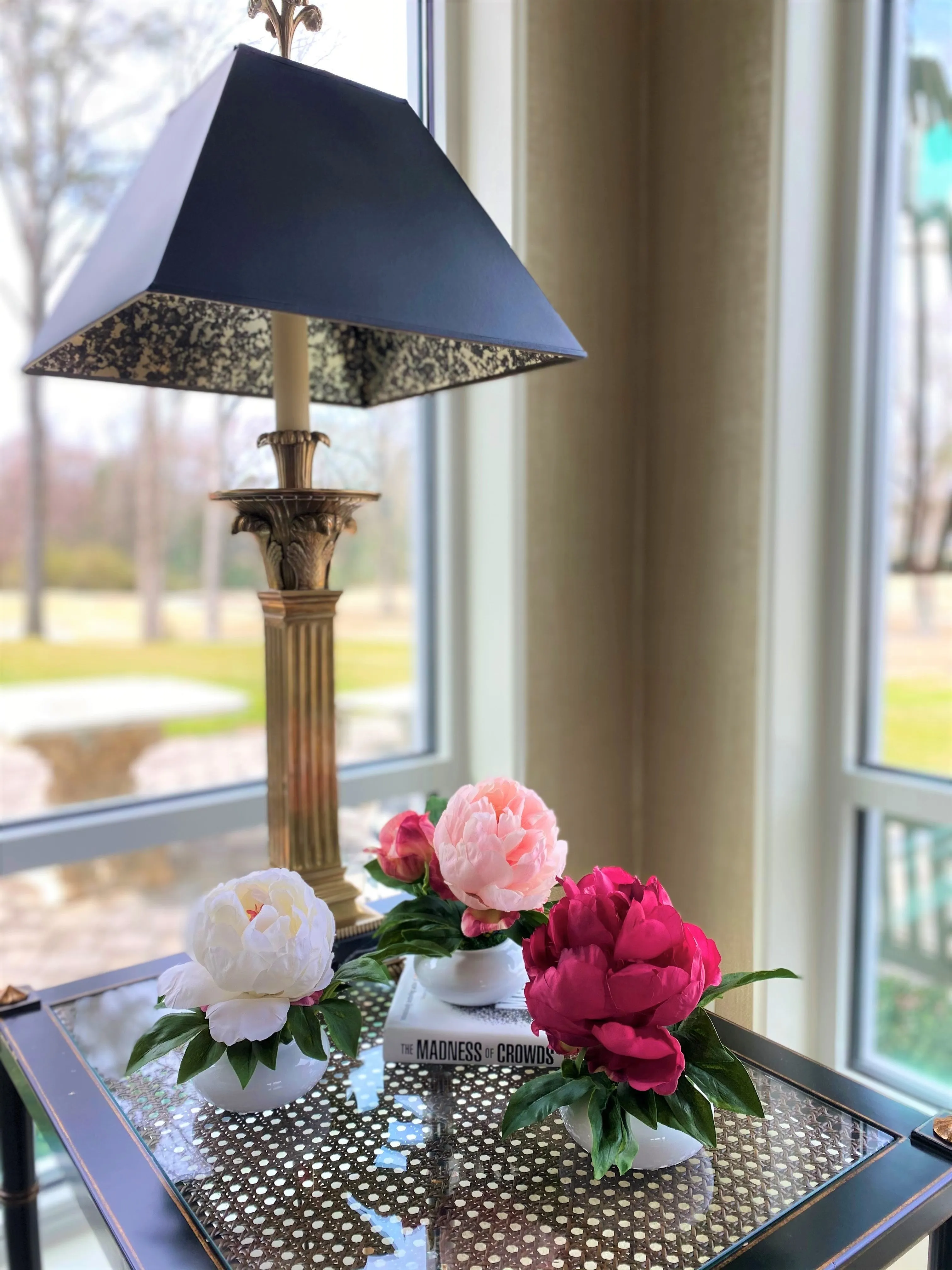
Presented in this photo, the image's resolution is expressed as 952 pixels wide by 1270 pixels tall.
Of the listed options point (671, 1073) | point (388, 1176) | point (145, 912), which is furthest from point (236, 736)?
point (671, 1073)

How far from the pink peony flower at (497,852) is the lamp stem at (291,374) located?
0.36 meters

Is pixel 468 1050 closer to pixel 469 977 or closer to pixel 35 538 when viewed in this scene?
pixel 469 977

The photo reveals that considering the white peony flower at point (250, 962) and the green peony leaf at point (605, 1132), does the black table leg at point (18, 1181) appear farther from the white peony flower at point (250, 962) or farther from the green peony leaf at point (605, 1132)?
the green peony leaf at point (605, 1132)

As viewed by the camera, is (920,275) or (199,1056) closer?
(199,1056)

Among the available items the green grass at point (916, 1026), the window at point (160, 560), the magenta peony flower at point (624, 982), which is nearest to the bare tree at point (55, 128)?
the window at point (160, 560)

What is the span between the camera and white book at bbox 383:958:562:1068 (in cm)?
65

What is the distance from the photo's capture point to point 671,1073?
49 cm

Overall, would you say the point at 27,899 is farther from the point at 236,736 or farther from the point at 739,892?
the point at 739,892

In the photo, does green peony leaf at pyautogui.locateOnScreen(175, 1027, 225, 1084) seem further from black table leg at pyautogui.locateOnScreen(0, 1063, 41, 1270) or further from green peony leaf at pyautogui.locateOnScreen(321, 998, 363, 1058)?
black table leg at pyautogui.locateOnScreen(0, 1063, 41, 1270)

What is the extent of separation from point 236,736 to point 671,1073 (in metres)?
1.36

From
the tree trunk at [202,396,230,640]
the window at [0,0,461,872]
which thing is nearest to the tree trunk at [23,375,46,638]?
the window at [0,0,461,872]

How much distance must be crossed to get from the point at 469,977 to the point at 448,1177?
0.53 ft

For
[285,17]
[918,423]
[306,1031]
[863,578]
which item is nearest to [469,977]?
[306,1031]

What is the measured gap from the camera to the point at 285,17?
29.7 inches
